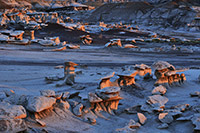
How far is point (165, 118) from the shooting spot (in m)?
4.52

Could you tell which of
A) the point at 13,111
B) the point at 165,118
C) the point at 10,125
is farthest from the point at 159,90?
the point at 10,125

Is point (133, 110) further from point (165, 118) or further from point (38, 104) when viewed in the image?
point (38, 104)

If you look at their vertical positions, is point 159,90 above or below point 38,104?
below

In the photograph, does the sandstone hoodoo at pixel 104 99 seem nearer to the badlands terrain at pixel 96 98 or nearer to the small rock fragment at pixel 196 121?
the badlands terrain at pixel 96 98

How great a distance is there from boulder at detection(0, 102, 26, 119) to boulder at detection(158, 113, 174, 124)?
2.46m

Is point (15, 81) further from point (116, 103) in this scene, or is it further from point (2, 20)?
point (2, 20)

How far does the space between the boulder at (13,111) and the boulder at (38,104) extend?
18cm

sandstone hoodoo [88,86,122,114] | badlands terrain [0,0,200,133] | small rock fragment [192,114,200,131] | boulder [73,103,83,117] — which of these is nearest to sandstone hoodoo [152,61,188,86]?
badlands terrain [0,0,200,133]

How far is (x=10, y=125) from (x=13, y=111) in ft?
1.41

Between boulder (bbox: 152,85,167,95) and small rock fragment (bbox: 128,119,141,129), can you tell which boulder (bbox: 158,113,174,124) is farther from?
boulder (bbox: 152,85,167,95)

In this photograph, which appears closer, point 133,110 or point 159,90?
point 133,110

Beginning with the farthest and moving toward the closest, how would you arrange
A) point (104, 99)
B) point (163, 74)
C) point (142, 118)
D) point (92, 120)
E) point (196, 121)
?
1. point (163, 74)
2. point (104, 99)
3. point (142, 118)
4. point (92, 120)
5. point (196, 121)

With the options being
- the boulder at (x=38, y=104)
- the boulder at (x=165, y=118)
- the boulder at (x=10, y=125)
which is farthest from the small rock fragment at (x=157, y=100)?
the boulder at (x=10, y=125)

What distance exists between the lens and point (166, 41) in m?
21.8
